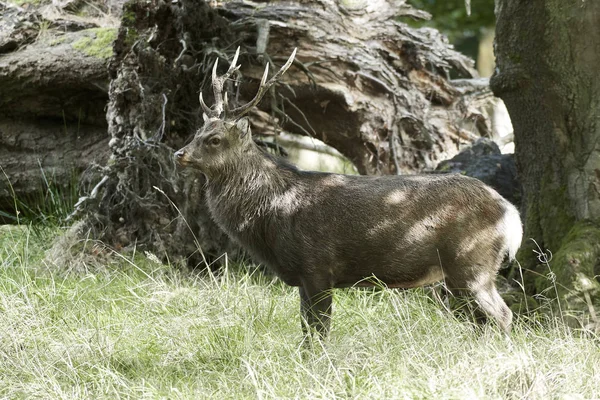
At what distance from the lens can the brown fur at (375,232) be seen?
578 cm

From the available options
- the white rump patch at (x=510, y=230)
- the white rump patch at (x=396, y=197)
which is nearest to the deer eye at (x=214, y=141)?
the white rump patch at (x=396, y=197)

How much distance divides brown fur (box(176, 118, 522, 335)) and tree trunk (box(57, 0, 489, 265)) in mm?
1562

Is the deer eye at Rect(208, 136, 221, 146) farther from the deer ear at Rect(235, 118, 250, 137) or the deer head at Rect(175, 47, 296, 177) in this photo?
the deer ear at Rect(235, 118, 250, 137)

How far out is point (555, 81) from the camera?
6.64 m

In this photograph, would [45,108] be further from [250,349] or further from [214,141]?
[250,349]

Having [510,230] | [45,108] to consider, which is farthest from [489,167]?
[45,108]

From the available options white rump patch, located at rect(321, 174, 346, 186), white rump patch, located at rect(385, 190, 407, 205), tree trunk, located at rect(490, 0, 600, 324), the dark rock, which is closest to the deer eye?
white rump patch, located at rect(321, 174, 346, 186)

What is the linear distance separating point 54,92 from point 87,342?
174 inches

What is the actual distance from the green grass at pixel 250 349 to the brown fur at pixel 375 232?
273 millimetres

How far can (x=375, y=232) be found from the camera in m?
5.82

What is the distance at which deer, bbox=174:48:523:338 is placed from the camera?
5.78 meters

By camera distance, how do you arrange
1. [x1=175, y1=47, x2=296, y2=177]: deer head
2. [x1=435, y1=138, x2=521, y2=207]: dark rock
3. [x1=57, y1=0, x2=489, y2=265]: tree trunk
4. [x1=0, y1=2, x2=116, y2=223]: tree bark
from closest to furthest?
[x1=175, y1=47, x2=296, y2=177]: deer head
[x1=435, y1=138, x2=521, y2=207]: dark rock
[x1=57, y1=0, x2=489, y2=265]: tree trunk
[x1=0, y1=2, x2=116, y2=223]: tree bark

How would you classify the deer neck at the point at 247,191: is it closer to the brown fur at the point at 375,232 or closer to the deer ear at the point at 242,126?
the brown fur at the point at 375,232

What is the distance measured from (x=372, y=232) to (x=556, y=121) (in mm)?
1944
